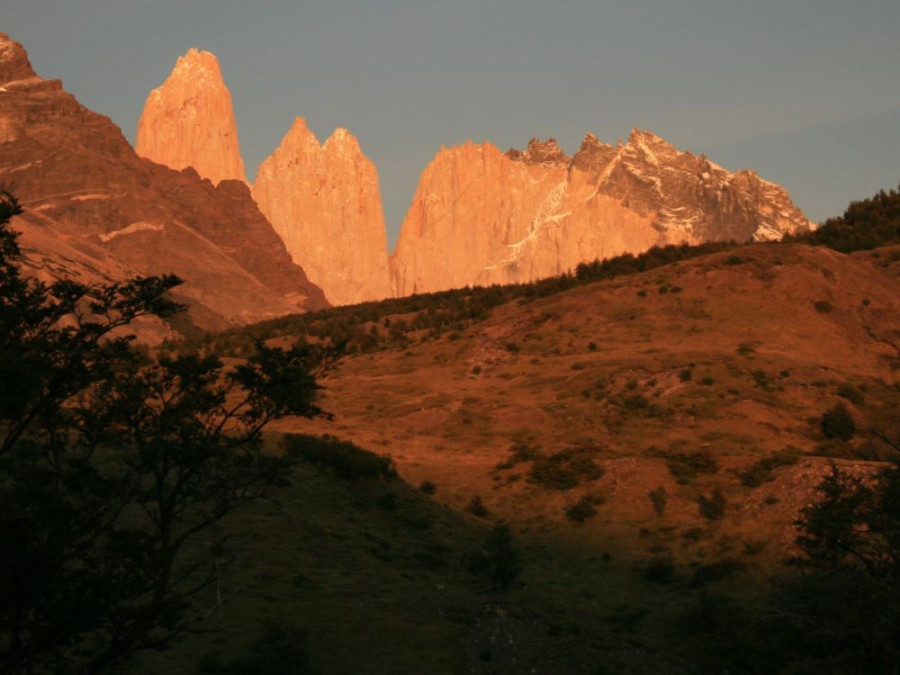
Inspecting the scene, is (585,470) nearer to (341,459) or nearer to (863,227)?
(341,459)

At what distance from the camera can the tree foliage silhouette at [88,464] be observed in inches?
755

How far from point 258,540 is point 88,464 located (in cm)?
1644

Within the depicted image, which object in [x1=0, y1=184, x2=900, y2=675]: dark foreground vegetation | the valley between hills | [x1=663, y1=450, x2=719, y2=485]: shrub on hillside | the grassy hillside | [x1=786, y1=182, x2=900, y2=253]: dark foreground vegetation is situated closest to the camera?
[x1=0, y1=184, x2=900, y2=675]: dark foreground vegetation

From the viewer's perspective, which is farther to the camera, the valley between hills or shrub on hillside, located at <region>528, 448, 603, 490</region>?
shrub on hillside, located at <region>528, 448, 603, 490</region>

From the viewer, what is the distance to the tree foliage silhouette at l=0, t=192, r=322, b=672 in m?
19.2

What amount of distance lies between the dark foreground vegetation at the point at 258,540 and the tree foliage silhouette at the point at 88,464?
6cm

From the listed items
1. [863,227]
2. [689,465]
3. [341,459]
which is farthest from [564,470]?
[863,227]

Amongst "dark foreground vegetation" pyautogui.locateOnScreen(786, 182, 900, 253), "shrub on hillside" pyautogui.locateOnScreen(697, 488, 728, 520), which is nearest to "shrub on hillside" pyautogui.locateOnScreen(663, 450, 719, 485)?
"shrub on hillside" pyautogui.locateOnScreen(697, 488, 728, 520)

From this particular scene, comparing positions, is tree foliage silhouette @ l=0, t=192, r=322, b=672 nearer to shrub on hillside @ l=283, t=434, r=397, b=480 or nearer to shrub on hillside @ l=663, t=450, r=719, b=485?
shrub on hillside @ l=283, t=434, r=397, b=480

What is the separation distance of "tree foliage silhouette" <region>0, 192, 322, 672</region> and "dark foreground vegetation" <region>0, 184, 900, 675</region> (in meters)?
0.06

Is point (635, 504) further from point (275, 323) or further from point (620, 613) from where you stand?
point (275, 323)

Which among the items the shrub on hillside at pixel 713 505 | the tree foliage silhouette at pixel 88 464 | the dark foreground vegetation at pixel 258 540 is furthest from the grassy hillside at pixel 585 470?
the tree foliage silhouette at pixel 88 464

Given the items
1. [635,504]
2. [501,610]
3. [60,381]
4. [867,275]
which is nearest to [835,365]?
[867,275]

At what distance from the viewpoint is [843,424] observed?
59.7 meters
